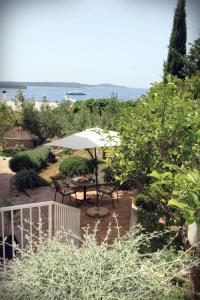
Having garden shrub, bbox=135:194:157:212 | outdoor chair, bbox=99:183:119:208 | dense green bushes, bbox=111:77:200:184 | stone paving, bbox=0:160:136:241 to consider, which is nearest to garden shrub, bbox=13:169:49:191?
stone paving, bbox=0:160:136:241

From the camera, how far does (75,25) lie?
148cm

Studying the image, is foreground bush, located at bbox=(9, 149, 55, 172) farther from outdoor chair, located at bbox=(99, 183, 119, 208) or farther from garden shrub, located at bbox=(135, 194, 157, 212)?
garden shrub, located at bbox=(135, 194, 157, 212)

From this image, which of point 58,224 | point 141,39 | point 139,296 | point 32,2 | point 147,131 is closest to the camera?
point 32,2

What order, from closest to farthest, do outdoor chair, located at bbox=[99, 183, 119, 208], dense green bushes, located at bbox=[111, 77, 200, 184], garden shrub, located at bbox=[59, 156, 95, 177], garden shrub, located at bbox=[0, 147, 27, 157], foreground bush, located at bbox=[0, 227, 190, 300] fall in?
1. foreground bush, located at bbox=[0, 227, 190, 300]
2. dense green bushes, located at bbox=[111, 77, 200, 184]
3. outdoor chair, located at bbox=[99, 183, 119, 208]
4. garden shrub, located at bbox=[59, 156, 95, 177]
5. garden shrub, located at bbox=[0, 147, 27, 157]

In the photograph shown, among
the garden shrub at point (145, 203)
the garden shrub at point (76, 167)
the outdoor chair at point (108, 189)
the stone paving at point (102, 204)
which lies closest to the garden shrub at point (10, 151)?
the stone paving at point (102, 204)

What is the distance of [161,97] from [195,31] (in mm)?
1855

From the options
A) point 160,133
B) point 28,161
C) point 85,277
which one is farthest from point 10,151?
point 85,277

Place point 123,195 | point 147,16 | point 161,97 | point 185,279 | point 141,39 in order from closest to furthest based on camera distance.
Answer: point 147,16
point 141,39
point 161,97
point 185,279
point 123,195

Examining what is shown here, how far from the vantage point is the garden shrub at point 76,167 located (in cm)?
1127

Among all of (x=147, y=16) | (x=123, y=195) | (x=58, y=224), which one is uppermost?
(x=147, y=16)

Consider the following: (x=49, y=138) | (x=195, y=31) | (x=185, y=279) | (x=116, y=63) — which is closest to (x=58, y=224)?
(x=185, y=279)

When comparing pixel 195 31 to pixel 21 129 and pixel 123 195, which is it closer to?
pixel 123 195

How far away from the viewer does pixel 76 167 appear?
11.3m

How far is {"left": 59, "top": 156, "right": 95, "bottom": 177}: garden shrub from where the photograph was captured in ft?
37.0
